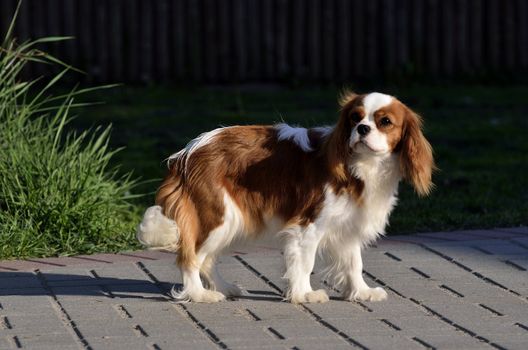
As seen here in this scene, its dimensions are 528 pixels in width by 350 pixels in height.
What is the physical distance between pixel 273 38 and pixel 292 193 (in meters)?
9.16

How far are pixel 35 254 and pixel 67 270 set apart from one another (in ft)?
1.41

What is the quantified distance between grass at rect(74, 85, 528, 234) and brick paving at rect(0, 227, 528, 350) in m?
0.84

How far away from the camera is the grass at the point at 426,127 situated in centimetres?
796

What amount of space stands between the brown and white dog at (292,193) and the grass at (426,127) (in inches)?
37.5

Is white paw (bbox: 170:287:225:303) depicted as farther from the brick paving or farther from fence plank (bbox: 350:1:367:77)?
fence plank (bbox: 350:1:367:77)

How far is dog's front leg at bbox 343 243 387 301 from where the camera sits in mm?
5723

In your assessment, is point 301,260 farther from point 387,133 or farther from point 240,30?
point 240,30

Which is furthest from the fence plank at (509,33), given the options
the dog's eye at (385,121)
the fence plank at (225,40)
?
the dog's eye at (385,121)

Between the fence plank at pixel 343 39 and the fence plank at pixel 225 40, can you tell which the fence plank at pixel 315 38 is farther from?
A: the fence plank at pixel 225 40

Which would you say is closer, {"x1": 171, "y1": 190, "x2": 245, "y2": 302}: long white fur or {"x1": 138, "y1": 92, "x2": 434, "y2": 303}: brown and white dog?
{"x1": 138, "y1": 92, "x2": 434, "y2": 303}: brown and white dog

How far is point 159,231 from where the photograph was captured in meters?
5.57

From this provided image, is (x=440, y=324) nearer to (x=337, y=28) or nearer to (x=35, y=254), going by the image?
(x=35, y=254)

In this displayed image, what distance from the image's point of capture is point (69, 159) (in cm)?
736

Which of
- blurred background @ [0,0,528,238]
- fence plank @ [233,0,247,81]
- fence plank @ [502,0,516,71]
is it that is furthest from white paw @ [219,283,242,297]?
fence plank @ [502,0,516,71]
